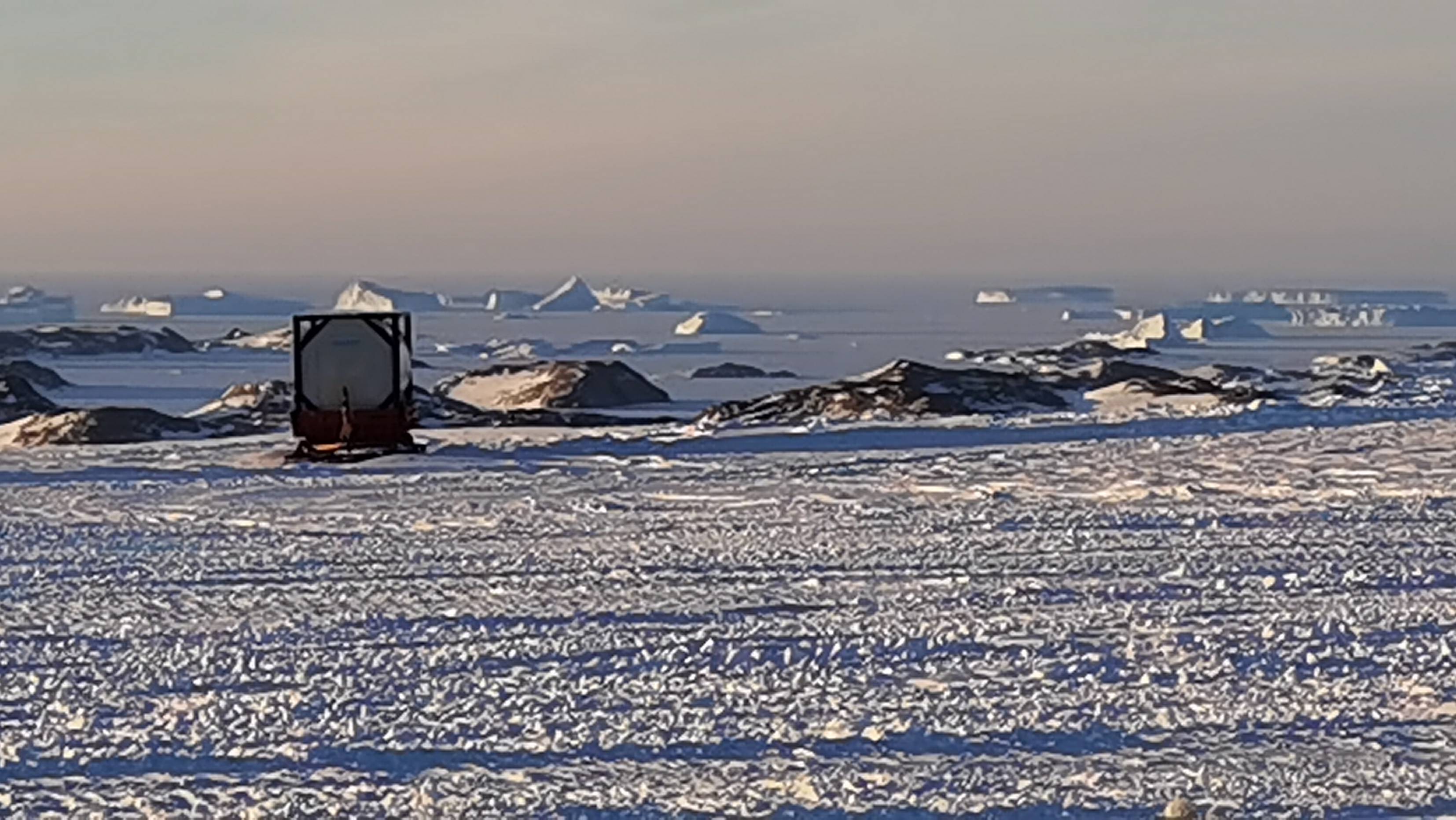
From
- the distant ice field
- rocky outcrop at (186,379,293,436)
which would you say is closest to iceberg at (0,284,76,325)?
the distant ice field

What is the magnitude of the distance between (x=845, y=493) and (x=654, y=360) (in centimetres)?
3749

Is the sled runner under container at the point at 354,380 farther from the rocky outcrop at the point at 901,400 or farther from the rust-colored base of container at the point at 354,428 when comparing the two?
the rocky outcrop at the point at 901,400

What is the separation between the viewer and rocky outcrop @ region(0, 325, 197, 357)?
52656 mm

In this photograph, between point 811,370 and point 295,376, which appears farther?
point 811,370

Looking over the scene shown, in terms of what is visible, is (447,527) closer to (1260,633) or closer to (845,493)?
(845,493)

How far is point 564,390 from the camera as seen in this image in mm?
31547

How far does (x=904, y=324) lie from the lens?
7831 cm

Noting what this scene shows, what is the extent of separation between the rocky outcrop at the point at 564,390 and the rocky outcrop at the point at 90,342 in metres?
20.5

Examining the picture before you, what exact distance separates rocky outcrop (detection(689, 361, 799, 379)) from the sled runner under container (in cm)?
2338

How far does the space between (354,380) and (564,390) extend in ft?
48.9

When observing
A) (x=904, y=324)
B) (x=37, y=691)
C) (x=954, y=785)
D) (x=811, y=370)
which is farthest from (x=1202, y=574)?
(x=904, y=324)

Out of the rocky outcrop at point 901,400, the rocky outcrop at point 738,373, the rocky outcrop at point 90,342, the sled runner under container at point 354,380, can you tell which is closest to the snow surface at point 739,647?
the sled runner under container at point 354,380

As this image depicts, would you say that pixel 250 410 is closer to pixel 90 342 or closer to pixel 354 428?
pixel 354 428

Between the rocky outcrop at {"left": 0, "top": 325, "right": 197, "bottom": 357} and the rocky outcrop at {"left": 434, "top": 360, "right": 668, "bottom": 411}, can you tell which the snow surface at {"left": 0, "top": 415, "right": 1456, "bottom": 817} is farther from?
the rocky outcrop at {"left": 0, "top": 325, "right": 197, "bottom": 357}
